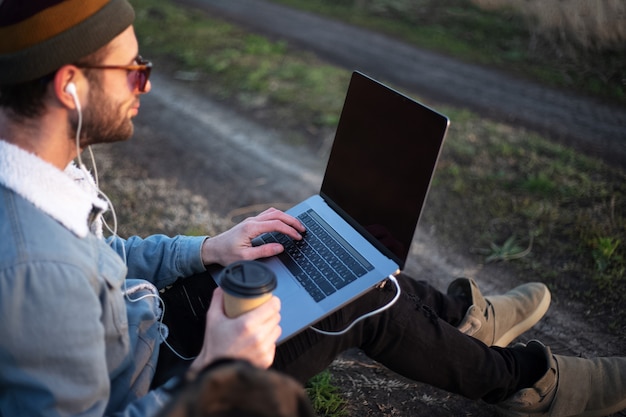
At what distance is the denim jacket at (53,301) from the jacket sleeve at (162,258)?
630 mm

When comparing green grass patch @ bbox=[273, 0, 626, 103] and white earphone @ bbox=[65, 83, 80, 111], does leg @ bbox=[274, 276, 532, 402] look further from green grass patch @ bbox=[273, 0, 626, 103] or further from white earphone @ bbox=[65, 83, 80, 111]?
green grass patch @ bbox=[273, 0, 626, 103]

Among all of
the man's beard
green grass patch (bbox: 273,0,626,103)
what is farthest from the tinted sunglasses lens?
green grass patch (bbox: 273,0,626,103)

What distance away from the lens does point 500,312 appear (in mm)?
3131

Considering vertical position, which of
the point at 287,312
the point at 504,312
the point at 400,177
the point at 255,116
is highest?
the point at 400,177

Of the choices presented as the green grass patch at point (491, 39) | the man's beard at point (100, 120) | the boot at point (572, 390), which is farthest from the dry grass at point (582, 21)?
the man's beard at point (100, 120)

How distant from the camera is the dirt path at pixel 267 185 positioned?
2984 millimetres

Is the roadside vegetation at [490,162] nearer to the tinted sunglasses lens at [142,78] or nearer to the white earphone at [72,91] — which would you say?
the tinted sunglasses lens at [142,78]

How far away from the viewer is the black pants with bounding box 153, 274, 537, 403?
2.21 m

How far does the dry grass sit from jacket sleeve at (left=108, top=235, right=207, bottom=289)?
8.12m

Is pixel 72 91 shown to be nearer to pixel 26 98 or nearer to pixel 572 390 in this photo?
pixel 26 98

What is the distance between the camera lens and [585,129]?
6535 millimetres

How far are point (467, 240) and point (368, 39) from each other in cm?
613

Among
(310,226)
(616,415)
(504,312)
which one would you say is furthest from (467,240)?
(310,226)

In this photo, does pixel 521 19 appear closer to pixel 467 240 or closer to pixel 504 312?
pixel 467 240
